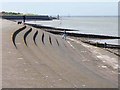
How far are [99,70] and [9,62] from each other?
6177 millimetres

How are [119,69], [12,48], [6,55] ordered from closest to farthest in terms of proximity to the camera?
[6,55] < [12,48] < [119,69]

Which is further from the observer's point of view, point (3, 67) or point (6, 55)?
point (6, 55)

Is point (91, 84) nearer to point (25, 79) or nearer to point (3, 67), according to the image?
point (25, 79)

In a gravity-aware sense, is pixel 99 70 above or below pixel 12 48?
below

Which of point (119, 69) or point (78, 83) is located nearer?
point (78, 83)

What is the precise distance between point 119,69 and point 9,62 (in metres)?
7.90

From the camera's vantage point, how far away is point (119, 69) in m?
18.6

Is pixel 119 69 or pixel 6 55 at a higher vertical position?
pixel 6 55

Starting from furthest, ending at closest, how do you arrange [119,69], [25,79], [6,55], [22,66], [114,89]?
[119,69]
[6,55]
[22,66]
[114,89]
[25,79]

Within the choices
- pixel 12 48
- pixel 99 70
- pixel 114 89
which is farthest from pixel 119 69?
pixel 114 89

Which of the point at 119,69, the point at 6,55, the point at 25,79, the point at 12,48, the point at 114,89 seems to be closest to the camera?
the point at 25,79

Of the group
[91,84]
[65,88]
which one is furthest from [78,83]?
[65,88]

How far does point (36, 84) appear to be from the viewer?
9797 mm

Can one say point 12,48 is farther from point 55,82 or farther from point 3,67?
point 55,82
